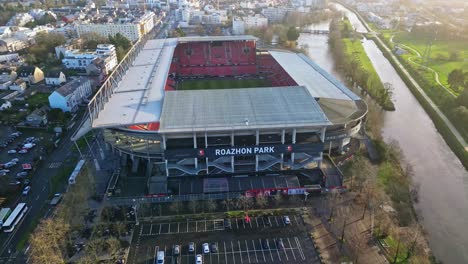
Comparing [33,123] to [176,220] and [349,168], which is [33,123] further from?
[349,168]

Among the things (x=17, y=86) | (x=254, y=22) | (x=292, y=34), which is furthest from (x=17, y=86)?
(x=254, y=22)

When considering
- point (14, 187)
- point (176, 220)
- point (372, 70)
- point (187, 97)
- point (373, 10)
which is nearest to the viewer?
point (176, 220)

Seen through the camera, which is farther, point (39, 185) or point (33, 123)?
point (33, 123)

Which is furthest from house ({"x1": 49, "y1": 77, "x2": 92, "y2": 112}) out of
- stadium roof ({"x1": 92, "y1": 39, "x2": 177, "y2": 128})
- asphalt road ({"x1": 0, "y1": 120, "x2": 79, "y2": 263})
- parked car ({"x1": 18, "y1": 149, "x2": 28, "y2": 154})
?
parked car ({"x1": 18, "y1": 149, "x2": 28, "y2": 154})

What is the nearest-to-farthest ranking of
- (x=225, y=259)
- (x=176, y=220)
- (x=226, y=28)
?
(x=225, y=259)
(x=176, y=220)
(x=226, y=28)

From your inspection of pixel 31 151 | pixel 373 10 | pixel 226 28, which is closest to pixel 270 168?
pixel 31 151

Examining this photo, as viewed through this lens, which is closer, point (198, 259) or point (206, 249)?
point (198, 259)

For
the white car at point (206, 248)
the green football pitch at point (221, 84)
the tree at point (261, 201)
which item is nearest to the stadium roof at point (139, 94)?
the green football pitch at point (221, 84)

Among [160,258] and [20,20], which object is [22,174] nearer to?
[160,258]
